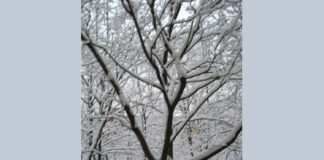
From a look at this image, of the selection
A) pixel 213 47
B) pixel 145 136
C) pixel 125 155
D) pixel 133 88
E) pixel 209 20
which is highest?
pixel 209 20

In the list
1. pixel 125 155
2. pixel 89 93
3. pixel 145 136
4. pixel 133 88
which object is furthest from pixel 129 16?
pixel 125 155

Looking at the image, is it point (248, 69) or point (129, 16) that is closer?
point (248, 69)

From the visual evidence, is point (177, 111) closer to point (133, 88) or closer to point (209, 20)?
point (133, 88)

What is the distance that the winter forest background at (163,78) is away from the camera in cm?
192

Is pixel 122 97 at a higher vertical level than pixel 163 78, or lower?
lower

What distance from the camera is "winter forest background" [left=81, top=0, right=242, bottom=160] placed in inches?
75.6

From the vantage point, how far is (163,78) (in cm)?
197

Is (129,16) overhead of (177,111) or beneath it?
overhead

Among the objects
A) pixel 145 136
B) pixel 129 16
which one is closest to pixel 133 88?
pixel 145 136

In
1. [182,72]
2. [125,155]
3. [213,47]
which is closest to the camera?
[182,72]

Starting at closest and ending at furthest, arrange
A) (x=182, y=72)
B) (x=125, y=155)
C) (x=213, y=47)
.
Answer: (x=182, y=72)
(x=213, y=47)
(x=125, y=155)

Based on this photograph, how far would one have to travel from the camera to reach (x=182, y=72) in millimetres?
1851

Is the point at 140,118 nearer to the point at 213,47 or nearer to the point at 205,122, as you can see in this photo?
the point at 205,122

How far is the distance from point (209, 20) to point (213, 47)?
0.18 meters
